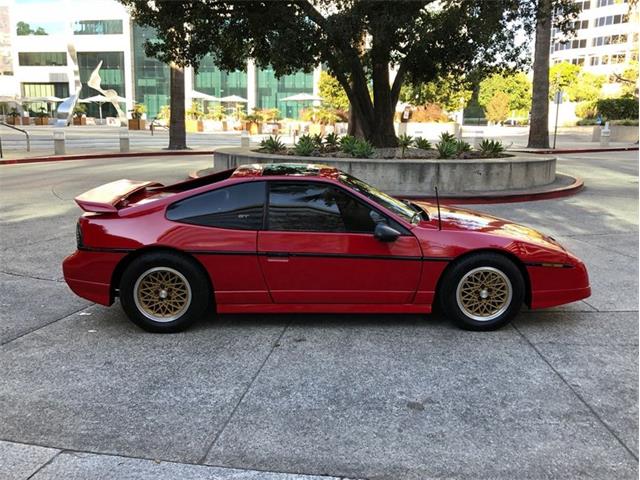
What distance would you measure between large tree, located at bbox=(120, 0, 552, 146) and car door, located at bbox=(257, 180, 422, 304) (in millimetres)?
7134

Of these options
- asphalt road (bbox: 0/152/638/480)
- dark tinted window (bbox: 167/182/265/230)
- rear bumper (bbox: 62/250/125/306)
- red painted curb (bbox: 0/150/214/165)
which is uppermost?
red painted curb (bbox: 0/150/214/165)

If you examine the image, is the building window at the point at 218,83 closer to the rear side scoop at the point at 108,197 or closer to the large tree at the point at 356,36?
the large tree at the point at 356,36

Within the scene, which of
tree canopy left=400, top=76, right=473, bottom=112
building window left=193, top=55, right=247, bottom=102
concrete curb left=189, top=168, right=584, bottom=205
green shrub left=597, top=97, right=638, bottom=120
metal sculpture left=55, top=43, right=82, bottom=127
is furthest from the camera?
building window left=193, top=55, right=247, bottom=102

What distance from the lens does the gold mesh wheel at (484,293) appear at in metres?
4.74

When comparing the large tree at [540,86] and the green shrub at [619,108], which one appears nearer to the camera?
the large tree at [540,86]

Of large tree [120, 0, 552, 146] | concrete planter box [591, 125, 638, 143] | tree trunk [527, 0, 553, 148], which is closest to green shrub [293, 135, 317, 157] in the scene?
large tree [120, 0, 552, 146]

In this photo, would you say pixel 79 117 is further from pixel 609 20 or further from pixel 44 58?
pixel 609 20

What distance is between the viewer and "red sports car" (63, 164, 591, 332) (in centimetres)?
470

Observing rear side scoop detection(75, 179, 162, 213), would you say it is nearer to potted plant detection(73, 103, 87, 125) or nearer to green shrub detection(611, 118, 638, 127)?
green shrub detection(611, 118, 638, 127)

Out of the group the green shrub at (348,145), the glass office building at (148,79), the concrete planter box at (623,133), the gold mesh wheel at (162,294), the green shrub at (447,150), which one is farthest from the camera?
the glass office building at (148,79)

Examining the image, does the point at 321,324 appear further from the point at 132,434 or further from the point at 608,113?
the point at 608,113

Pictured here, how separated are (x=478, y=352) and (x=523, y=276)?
842 mm

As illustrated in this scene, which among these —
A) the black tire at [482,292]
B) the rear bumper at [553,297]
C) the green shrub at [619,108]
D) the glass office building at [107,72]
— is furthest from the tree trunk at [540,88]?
the glass office building at [107,72]

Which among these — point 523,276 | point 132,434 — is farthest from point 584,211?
point 132,434
